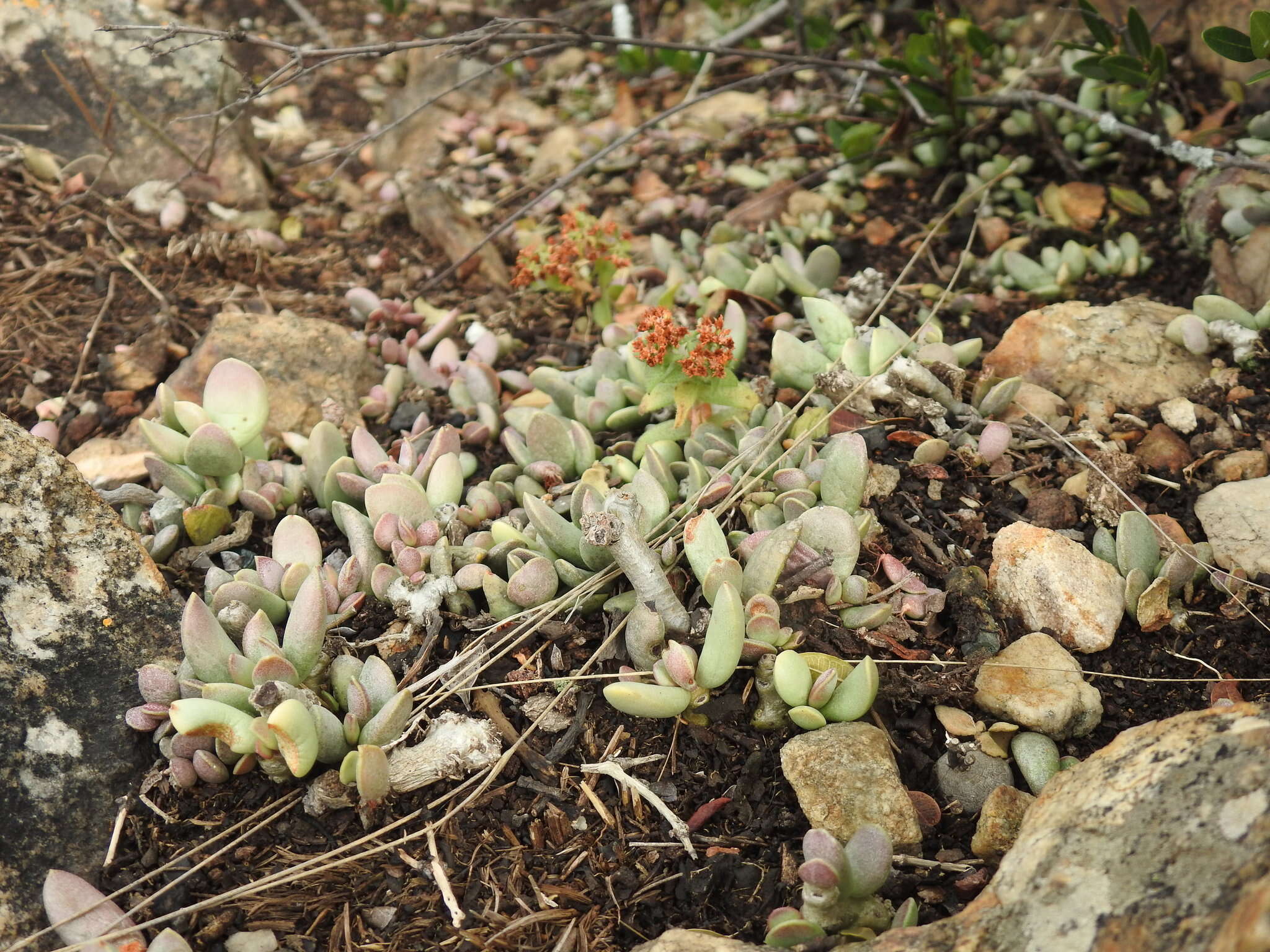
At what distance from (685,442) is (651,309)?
0.34 m

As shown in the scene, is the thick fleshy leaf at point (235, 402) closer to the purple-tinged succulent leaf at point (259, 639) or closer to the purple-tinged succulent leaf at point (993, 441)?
the purple-tinged succulent leaf at point (259, 639)

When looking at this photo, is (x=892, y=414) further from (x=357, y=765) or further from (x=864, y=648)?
(x=357, y=765)

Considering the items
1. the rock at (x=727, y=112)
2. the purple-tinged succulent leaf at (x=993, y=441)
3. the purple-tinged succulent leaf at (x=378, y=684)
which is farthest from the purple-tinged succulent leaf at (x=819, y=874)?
the rock at (x=727, y=112)

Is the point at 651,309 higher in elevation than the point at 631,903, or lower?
higher

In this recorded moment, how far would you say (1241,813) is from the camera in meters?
1.29

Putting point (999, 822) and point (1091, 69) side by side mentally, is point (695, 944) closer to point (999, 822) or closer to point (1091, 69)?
point (999, 822)

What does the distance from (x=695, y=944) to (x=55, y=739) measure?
1267 mm

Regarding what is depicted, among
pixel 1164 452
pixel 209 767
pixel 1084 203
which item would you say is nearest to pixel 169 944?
pixel 209 767

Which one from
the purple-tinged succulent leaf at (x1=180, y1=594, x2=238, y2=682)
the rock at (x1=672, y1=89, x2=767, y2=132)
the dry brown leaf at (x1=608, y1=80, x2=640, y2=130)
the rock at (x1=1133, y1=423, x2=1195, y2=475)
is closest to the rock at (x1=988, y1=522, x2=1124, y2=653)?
the rock at (x1=1133, y1=423, x2=1195, y2=475)

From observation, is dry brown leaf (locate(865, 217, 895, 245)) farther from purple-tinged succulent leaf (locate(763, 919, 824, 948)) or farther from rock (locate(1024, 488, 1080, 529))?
purple-tinged succulent leaf (locate(763, 919, 824, 948))

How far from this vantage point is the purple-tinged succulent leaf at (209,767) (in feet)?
6.22

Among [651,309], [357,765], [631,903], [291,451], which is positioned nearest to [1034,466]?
[651,309]

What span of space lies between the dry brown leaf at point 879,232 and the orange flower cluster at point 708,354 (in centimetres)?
126

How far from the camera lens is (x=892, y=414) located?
2602mm
